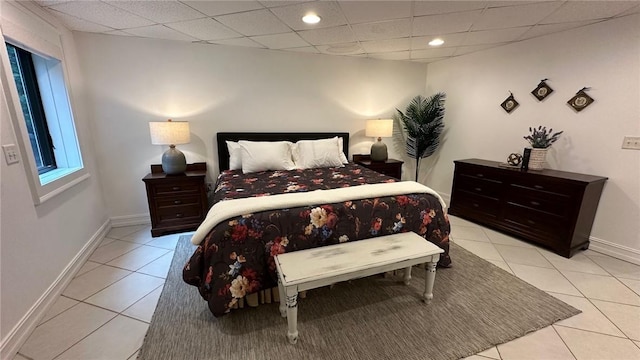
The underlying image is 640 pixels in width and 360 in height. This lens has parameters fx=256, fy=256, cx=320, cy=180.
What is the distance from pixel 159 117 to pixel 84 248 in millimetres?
1623

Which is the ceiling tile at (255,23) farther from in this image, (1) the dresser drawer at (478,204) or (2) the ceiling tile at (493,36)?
(1) the dresser drawer at (478,204)

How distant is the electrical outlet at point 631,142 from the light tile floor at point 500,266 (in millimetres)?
1063

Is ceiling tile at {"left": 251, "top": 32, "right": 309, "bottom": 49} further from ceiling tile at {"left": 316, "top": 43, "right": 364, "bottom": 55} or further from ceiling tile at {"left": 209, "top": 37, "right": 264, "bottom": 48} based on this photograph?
ceiling tile at {"left": 316, "top": 43, "right": 364, "bottom": 55}

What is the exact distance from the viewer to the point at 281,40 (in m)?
3.00

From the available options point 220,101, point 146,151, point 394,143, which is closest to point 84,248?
point 146,151

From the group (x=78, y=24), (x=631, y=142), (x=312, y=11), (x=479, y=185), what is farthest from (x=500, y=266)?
(x=78, y=24)

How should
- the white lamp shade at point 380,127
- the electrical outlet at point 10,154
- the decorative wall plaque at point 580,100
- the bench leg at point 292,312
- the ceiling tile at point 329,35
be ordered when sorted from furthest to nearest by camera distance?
the white lamp shade at point 380,127, the ceiling tile at point 329,35, the decorative wall plaque at point 580,100, the electrical outlet at point 10,154, the bench leg at point 292,312

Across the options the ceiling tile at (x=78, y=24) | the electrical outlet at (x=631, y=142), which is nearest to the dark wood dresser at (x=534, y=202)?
the electrical outlet at (x=631, y=142)

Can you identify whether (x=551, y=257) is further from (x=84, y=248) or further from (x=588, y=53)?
(x=84, y=248)

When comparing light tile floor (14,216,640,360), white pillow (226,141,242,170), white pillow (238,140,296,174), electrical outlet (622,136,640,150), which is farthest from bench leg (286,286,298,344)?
electrical outlet (622,136,640,150)

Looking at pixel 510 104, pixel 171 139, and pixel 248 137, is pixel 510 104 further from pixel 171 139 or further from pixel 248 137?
pixel 171 139

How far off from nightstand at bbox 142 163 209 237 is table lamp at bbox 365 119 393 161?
7.93 feet

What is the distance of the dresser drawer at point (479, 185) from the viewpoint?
120 inches

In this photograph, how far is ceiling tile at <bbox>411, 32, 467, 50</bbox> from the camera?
2.85 m
